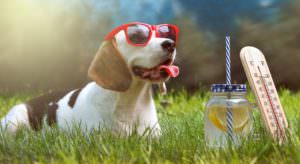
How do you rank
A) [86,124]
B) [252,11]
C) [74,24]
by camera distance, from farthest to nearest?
[74,24]
[252,11]
[86,124]

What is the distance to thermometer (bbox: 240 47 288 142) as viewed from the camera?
2.55 m

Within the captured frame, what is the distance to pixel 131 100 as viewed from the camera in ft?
10.5

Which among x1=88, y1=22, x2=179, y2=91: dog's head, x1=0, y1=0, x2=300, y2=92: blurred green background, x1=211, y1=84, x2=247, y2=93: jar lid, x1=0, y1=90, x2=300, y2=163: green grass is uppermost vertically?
x1=0, y1=0, x2=300, y2=92: blurred green background

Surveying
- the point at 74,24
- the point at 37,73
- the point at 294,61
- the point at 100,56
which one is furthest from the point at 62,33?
the point at 100,56

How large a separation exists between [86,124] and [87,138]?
12.7 inches

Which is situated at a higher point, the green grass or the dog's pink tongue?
the dog's pink tongue

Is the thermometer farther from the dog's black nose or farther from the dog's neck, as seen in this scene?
the dog's neck

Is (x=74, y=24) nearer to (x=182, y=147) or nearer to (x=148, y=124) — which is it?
(x=148, y=124)

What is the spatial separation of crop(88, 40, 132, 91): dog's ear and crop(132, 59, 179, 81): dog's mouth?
0.08 m

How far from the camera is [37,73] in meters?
6.68

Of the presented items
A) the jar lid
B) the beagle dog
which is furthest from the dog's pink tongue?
the jar lid

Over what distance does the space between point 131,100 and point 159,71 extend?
0.31m

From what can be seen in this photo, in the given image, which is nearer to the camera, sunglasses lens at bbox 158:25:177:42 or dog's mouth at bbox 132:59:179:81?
dog's mouth at bbox 132:59:179:81

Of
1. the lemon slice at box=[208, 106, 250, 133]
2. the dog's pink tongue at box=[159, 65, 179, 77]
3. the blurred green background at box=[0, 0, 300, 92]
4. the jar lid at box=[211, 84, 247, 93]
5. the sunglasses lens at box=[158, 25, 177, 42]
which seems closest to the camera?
the jar lid at box=[211, 84, 247, 93]
